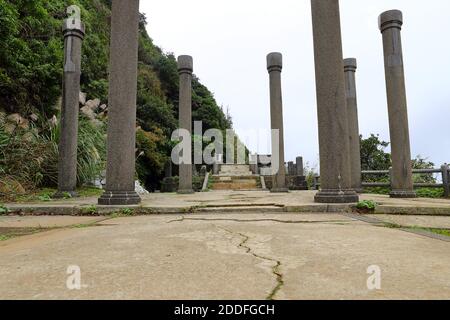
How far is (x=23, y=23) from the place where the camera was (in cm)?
829

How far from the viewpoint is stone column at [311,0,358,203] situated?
12.9 feet

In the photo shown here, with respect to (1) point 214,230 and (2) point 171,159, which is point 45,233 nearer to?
(1) point 214,230

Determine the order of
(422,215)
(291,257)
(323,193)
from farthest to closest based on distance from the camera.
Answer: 1. (323,193)
2. (422,215)
3. (291,257)

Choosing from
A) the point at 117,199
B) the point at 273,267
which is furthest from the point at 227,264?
the point at 117,199

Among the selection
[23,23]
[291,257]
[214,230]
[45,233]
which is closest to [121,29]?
[45,233]

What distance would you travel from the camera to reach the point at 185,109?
839cm

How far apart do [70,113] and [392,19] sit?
652 cm

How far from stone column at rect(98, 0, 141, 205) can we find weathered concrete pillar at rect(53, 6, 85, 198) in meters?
2.34

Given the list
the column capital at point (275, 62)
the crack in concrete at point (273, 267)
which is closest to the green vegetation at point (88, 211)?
the crack in concrete at point (273, 267)

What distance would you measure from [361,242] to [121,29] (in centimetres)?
385

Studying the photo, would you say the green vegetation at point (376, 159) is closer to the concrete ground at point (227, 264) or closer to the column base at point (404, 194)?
the column base at point (404, 194)

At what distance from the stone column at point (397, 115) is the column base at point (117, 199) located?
4744 millimetres

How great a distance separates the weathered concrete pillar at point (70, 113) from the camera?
5887mm
